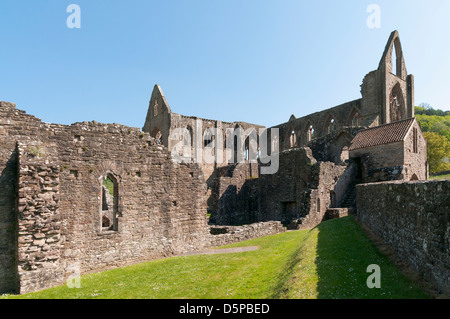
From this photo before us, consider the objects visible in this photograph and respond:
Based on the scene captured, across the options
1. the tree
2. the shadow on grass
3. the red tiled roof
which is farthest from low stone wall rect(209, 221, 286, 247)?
the tree

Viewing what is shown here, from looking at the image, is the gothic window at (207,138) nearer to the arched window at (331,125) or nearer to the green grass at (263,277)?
the arched window at (331,125)

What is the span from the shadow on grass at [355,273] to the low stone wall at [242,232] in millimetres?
6121

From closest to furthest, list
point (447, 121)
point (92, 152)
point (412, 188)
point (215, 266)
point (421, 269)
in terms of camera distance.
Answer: point (421, 269) < point (412, 188) < point (215, 266) < point (92, 152) < point (447, 121)

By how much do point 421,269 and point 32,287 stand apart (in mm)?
10041


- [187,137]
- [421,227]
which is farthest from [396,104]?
[421,227]

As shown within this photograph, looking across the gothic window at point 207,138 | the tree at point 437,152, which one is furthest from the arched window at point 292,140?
the tree at point 437,152

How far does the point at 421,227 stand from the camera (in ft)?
19.4

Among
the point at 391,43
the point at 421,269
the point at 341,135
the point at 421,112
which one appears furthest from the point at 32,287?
the point at 421,112

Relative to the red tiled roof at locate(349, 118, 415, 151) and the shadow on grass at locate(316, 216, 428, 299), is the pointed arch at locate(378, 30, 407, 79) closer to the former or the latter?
the red tiled roof at locate(349, 118, 415, 151)

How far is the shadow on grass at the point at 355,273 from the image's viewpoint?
5520 mm

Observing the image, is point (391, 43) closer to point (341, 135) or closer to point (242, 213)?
point (341, 135)

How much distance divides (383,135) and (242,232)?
13.0 m

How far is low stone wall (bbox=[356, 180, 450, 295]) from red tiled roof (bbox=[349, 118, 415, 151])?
13.4 metres

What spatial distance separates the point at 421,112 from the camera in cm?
10369
